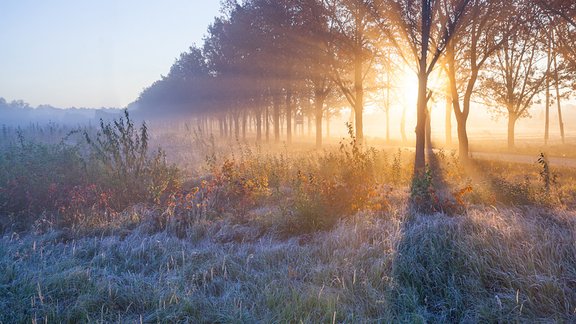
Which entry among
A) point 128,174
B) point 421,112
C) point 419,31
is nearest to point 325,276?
point 128,174

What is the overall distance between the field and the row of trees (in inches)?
157

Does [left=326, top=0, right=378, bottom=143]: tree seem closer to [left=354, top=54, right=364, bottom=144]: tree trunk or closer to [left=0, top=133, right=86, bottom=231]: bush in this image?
[left=354, top=54, right=364, bottom=144]: tree trunk

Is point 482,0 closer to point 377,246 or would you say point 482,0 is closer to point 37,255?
point 377,246

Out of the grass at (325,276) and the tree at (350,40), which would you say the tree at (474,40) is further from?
the grass at (325,276)

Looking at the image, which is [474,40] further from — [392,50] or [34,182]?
[34,182]

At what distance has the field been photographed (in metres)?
3.62

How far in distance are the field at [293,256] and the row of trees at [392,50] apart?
399 centimetres

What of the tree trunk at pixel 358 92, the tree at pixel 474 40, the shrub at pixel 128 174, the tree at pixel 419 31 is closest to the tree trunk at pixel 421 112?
the tree at pixel 419 31

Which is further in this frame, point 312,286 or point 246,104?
point 246,104

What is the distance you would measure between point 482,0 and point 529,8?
7.71ft

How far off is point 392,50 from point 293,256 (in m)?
12.0

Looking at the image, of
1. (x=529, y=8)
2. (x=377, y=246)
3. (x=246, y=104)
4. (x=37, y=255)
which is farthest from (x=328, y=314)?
(x=246, y=104)

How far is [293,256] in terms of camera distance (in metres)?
4.85

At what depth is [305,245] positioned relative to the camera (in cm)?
524
